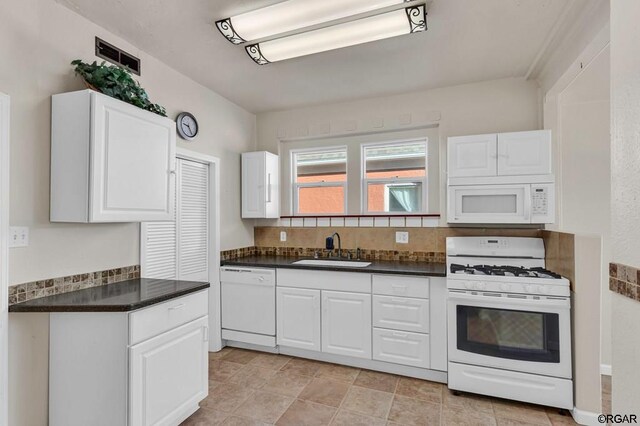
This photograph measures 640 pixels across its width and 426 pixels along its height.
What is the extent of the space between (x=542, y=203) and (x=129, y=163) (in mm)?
3010

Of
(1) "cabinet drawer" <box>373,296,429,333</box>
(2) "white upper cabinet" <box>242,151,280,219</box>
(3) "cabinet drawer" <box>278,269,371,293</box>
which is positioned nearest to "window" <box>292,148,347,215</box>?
(2) "white upper cabinet" <box>242,151,280,219</box>

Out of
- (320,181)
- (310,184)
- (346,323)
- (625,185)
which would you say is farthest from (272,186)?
(625,185)

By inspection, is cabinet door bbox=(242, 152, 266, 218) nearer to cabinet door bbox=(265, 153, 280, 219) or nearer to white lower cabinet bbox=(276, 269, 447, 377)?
cabinet door bbox=(265, 153, 280, 219)

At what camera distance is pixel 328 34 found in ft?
7.00

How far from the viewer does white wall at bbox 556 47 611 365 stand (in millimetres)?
2436

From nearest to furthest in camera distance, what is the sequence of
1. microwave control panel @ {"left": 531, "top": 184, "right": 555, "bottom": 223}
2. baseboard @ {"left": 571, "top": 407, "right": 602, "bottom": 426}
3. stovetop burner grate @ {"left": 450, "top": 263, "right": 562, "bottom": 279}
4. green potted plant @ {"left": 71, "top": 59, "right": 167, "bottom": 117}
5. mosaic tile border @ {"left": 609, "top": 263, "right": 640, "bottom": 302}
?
mosaic tile border @ {"left": 609, "top": 263, "right": 640, "bottom": 302} → green potted plant @ {"left": 71, "top": 59, "right": 167, "bottom": 117} → baseboard @ {"left": 571, "top": 407, "right": 602, "bottom": 426} → stovetop burner grate @ {"left": 450, "top": 263, "right": 562, "bottom": 279} → microwave control panel @ {"left": 531, "top": 184, "right": 555, "bottom": 223}

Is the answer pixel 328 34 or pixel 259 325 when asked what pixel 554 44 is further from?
pixel 259 325

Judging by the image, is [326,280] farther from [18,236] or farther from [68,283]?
[18,236]

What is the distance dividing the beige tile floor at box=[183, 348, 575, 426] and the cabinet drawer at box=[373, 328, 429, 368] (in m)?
0.16

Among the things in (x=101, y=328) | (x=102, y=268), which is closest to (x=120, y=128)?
(x=102, y=268)

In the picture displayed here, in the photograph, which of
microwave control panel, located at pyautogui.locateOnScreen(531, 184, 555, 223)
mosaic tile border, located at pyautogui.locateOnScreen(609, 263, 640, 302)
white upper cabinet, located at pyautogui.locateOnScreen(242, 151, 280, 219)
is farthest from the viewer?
white upper cabinet, located at pyautogui.locateOnScreen(242, 151, 280, 219)

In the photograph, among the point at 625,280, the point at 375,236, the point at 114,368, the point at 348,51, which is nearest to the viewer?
the point at 625,280

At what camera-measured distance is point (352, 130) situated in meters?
3.53

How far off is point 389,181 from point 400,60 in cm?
125
